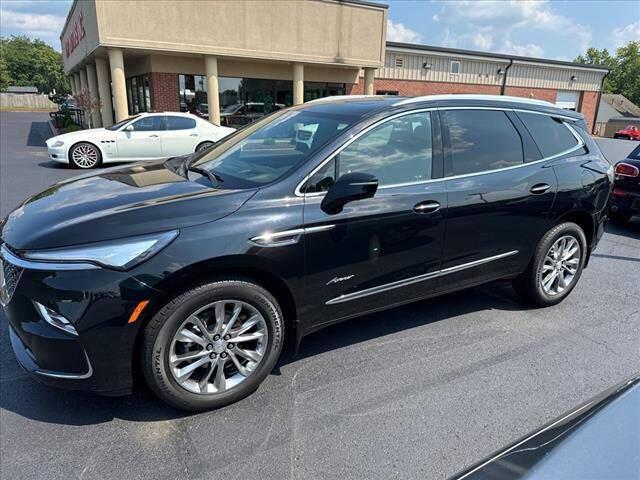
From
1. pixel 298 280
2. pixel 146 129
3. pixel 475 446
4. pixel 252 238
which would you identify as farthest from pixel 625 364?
pixel 146 129

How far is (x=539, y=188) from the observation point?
3.85m

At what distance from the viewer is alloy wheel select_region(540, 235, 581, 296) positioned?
4.17 m

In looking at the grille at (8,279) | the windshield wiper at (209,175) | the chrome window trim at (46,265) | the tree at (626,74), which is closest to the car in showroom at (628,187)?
the windshield wiper at (209,175)

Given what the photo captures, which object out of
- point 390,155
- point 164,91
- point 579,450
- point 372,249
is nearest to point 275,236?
point 372,249

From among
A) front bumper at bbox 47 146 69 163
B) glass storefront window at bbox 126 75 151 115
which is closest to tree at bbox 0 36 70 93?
glass storefront window at bbox 126 75 151 115

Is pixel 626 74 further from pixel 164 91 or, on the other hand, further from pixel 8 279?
pixel 8 279

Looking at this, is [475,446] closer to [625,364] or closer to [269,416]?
[269,416]

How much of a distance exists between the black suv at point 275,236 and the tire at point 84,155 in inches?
372

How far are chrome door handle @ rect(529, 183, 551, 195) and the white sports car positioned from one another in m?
9.96

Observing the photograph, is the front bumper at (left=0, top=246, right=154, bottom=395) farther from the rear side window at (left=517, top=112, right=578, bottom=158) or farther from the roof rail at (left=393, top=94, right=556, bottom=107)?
the rear side window at (left=517, top=112, right=578, bottom=158)

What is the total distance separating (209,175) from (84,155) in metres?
10.5

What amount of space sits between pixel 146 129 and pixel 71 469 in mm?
11435

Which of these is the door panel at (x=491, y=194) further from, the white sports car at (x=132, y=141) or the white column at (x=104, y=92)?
the white column at (x=104, y=92)

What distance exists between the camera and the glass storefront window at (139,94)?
19328 millimetres
